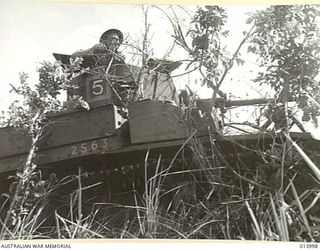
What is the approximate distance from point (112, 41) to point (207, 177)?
48 centimetres

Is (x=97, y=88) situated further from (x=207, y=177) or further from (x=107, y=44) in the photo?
(x=207, y=177)

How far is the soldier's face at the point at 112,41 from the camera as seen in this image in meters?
1.62

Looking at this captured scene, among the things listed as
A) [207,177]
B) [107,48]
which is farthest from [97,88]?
[207,177]

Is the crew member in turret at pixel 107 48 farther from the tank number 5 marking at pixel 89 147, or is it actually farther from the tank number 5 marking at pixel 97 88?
the tank number 5 marking at pixel 89 147

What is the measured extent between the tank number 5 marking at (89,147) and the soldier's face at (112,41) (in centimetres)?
28

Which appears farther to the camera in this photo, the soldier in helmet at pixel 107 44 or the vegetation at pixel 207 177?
the soldier in helmet at pixel 107 44

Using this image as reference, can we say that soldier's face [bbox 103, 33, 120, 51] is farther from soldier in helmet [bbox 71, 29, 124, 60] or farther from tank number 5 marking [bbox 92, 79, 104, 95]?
tank number 5 marking [bbox 92, 79, 104, 95]

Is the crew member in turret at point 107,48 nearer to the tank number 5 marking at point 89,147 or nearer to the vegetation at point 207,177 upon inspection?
the vegetation at point 207,177

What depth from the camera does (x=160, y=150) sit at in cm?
157

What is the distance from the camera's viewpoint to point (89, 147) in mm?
1669

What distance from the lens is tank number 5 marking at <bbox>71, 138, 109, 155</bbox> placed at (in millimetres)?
1658

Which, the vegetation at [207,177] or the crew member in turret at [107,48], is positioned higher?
the crew member in turret at [107,48]

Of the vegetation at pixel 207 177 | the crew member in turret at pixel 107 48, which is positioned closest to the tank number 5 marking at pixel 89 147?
the vegetation at pixel 207 177

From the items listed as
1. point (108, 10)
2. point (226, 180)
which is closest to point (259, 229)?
point (226, 180)
